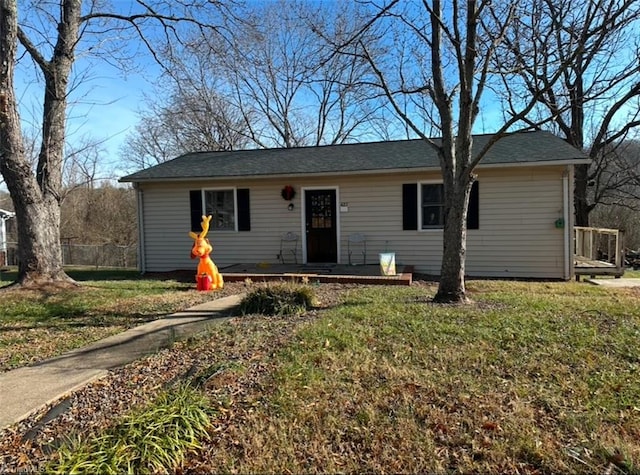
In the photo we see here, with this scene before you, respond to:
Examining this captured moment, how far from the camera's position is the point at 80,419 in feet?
9.03

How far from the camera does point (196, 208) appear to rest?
1096 centimetres

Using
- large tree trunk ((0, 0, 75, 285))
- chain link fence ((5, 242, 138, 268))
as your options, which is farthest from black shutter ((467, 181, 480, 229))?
chain link fence ((5, 242, 138, 268))

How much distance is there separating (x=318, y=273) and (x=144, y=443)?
6.70 m

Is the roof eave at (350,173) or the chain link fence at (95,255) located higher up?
the roof eave at (350,173)

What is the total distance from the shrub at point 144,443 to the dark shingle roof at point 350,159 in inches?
305

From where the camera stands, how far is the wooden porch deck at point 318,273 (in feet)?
26.6

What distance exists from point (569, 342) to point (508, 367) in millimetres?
1012

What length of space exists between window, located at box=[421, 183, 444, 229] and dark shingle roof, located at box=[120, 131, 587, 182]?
0.65 metres

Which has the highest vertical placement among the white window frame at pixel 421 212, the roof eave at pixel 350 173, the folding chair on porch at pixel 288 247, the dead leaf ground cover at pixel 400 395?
the roof eave at pixel 350 173

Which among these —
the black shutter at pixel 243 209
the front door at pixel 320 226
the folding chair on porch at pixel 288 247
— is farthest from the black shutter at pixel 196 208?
the front door at pixel 320 226

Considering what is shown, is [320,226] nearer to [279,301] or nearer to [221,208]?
[221,208]

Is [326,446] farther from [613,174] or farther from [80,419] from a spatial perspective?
[613,174]

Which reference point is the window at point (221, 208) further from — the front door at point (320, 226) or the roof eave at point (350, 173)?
the front door at point (320, 226)

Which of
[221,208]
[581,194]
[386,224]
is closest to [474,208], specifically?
[386,224]
